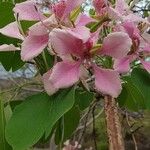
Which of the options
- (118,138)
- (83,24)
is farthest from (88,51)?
(118,138)

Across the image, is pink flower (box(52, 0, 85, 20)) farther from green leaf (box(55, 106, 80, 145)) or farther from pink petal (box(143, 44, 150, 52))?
green leaf (box(55, 106, 80, 145))

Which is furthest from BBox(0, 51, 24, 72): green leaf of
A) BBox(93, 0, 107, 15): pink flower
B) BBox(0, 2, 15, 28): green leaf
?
BBox(93, 0, 107, 15): pink flower

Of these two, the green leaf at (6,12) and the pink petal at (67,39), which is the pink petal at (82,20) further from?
the green leaf at (6,12)

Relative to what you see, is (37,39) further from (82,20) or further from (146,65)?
(146,65)

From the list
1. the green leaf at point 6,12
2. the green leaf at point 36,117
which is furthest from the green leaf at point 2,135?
the green leaf at point 6,12

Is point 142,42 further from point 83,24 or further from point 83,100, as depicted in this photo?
point 83,100

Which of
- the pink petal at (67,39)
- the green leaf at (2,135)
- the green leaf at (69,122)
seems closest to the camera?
the pink petal at (67,39)

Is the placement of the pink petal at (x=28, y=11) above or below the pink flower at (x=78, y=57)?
above
